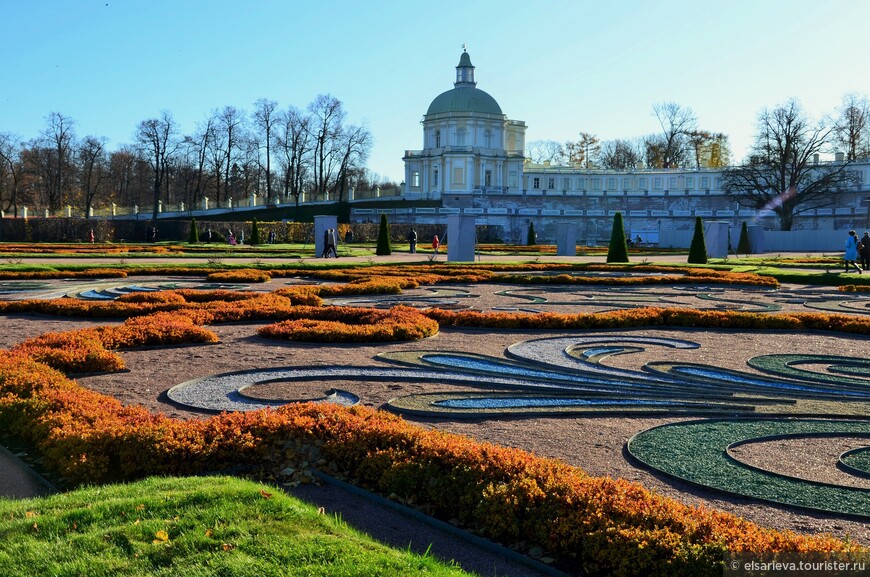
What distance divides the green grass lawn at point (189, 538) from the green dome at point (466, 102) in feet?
319

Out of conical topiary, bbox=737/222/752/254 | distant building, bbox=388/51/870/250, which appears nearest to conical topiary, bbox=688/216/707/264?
Answer: conical topiary, bbox=737/222/752/254

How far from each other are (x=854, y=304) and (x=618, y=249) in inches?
681

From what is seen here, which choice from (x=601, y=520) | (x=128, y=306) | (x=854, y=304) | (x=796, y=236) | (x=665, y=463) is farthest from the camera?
(x=796, y=236)

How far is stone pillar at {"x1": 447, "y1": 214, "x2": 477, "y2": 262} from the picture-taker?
103 feet

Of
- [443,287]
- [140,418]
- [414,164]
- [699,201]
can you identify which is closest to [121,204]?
[414,164]

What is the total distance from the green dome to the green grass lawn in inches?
3831

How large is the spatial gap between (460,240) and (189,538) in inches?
1094

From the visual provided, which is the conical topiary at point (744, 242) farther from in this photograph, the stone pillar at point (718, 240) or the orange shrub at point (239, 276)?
the orange shrub at point (239, 276)

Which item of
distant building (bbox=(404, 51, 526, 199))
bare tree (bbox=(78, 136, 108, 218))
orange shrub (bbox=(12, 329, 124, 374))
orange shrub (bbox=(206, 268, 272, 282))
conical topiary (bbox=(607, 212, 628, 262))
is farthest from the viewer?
distant building (bbox=(404, 51, 526, 199))

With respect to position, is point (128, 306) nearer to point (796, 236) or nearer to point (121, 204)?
point (796, 236)

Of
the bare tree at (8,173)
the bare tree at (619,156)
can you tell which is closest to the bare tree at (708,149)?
the bare tree at (619,156)

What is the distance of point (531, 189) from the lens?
3708 inches

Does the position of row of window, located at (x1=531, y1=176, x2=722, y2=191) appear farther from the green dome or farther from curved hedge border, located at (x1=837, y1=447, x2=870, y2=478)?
curved hedge border, located at (x1=837, y1=447, x2=870, y2=478)

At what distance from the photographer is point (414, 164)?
102250mm
